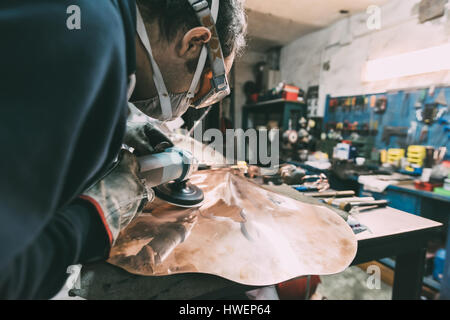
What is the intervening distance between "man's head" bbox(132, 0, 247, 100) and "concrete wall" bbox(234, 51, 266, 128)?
4398mm

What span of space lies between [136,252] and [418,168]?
260 centimetres

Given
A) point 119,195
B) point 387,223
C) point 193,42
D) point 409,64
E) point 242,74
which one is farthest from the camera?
point 242,74

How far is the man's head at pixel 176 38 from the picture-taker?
631 mm

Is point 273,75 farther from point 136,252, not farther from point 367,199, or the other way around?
point 136,252

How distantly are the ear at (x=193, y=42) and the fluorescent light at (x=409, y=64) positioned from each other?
8.45ft

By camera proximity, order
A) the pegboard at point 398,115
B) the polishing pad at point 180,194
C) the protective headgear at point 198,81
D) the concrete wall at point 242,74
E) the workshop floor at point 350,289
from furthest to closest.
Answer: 1. the concrete wall at point 242,74
2. the pegboard at point 398,115
3. the workshop floor at point 350,289
4. the polishing pad at point 180,194
5. the protective headgear at point 198,81

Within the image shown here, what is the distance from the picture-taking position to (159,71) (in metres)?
0.71

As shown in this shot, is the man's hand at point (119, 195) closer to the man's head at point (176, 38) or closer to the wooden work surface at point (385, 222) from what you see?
the man's head at point (176, 38)

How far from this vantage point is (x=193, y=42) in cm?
70

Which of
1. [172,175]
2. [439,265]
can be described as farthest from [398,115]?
[172,175]

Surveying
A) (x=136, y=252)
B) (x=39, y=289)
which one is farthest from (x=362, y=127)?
(x=39, y=289)

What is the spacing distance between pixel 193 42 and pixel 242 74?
4.67 meters

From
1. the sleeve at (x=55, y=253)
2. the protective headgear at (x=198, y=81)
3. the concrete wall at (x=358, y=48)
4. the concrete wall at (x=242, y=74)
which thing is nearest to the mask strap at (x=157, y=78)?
the protective headgear at (x=198, y=81)

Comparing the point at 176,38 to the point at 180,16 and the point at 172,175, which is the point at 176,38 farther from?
the point at 172,175
